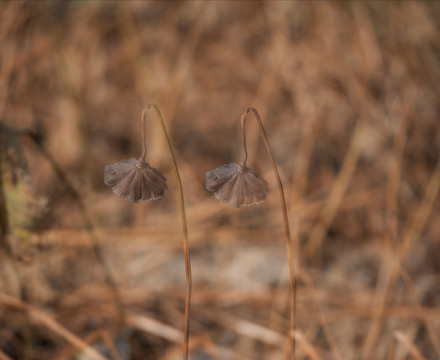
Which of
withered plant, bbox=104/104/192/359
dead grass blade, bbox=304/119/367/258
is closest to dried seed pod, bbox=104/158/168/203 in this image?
withered plant, bbox=104/104/192/359

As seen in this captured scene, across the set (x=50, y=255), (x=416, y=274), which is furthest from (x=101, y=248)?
(x=416, y=274)

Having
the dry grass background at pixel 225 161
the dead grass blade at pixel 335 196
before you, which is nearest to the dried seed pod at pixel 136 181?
the dry grass background at pixel 225 161

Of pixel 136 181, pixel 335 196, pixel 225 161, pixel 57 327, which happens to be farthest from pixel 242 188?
pixel 225 161

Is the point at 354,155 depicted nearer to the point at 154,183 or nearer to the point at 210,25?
the point at 210,25

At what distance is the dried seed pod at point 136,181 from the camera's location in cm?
43

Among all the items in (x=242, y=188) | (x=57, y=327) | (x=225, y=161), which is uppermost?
(x=225, y=161)

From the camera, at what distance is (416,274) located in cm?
117

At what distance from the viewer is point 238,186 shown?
1.43 feet

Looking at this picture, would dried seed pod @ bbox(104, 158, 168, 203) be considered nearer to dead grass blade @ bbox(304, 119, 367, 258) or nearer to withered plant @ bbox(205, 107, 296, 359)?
withered plant @ bbox(205, 107, 296, 359)

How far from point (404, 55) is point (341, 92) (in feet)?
0.75

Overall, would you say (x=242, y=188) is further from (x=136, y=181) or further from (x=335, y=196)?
(x=335, y=196)

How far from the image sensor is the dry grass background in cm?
100

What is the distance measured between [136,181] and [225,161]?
45.2 inches

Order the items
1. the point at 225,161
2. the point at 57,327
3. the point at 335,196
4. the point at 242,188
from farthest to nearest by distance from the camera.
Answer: the point at 225,161
the point at 335,196
the point at 57,327
the point at 242,188
